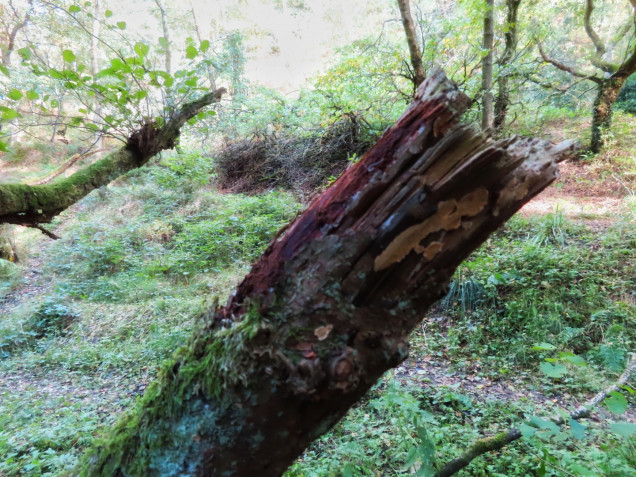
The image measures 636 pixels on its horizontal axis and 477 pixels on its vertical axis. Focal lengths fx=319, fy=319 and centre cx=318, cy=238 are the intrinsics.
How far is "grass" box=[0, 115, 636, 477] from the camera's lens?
7.45 ft

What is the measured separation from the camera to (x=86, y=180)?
2818mm

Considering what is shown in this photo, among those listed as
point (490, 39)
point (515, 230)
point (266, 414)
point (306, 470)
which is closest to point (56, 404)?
point (306, 470)

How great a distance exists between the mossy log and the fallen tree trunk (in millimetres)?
2163

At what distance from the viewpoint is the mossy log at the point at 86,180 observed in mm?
2191

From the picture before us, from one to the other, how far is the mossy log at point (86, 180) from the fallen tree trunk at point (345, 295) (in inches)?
85.1

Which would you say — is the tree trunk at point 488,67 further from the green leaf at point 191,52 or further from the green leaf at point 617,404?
the green leaf at point 617,404

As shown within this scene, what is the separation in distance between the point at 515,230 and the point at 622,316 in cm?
229

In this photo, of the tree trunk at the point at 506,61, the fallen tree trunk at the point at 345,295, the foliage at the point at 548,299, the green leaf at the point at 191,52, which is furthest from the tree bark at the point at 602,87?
the fallen tree trunk at the point at 345,295

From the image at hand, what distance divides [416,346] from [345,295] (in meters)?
3.72

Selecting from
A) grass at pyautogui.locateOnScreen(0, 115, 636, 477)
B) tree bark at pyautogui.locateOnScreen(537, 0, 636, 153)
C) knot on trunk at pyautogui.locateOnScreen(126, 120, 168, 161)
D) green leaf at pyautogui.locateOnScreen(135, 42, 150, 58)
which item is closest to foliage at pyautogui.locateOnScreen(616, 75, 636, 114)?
tree bark at pyautogui.locateOnScreen(537, 0, 636, 153)

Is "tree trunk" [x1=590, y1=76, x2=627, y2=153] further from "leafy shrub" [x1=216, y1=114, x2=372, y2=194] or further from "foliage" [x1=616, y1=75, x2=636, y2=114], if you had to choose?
"leafy shrub" [x1=216, y1=114, x2=372, y2=194]

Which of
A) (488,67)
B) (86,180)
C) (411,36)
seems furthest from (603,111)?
(86,180)

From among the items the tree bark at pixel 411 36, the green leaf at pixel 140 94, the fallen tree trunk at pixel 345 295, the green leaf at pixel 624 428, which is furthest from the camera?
the tree bark at pixel 411 36

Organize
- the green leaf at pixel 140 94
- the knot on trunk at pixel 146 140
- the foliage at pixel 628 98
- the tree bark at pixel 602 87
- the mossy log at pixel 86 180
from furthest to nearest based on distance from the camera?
the foliage at pixel 628 98, the tree bark at pixel 602 87, the knot on trunk at pixel 146 140, the green leaf at pixel 140 94, the mossy log at pixel 86 180
